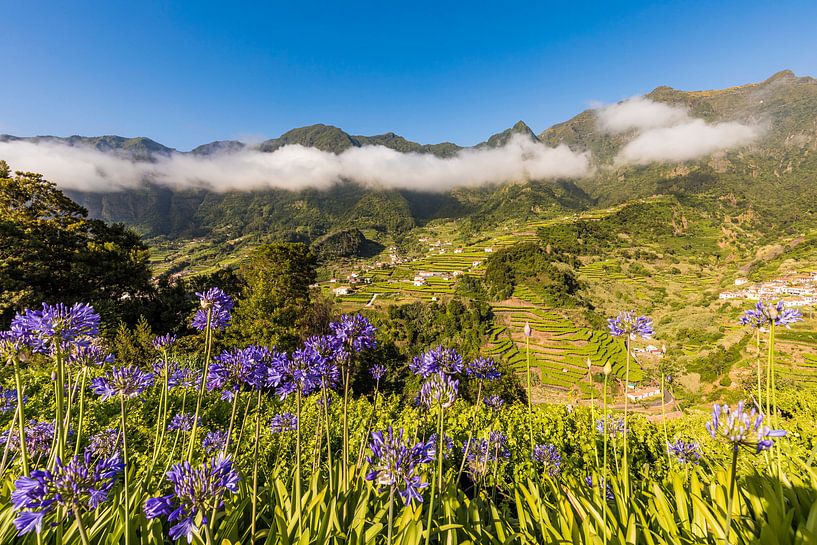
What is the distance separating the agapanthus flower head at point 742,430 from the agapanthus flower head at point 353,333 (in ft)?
8.73

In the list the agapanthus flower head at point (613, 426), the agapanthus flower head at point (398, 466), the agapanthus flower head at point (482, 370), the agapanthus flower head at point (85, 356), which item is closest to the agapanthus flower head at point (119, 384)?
the agapanthus flower head at point (85, 356)

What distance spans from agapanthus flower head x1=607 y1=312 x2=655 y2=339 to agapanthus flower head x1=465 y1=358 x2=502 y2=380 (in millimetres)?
1337

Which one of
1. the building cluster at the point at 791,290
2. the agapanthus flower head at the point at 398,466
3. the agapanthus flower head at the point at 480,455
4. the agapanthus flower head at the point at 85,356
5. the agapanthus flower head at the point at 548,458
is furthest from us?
the building cluster at the point at 791,290

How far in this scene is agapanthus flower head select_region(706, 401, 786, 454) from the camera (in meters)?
2.01

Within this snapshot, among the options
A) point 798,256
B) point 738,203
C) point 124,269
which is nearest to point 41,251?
point 124,269

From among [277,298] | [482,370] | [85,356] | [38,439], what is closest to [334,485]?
[482,370]

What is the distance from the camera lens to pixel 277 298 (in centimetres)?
2062

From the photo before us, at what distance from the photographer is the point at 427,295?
80.6 meters

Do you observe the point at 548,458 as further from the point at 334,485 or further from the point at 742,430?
the point at 334,485

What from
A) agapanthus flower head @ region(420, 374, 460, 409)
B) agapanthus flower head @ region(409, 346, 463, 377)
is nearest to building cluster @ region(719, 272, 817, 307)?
agapanthus flower head @ region(409, 346, 463, 377)

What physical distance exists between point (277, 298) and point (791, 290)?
304 ft

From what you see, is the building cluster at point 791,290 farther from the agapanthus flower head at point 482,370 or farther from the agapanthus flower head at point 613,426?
the agapanthus flower head at point 482,370

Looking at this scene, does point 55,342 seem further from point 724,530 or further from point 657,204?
point 657,204

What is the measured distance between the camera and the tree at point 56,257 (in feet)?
54.1
